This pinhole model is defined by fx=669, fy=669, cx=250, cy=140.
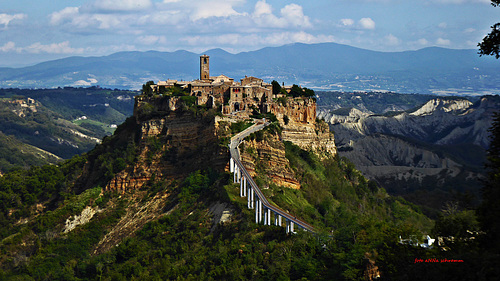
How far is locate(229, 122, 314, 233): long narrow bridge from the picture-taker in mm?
48281

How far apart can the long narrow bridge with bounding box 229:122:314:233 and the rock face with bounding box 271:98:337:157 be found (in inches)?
514

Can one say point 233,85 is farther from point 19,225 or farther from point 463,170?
point 463,170

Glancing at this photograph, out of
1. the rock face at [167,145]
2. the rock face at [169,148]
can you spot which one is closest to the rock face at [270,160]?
the rock face at [167,145]

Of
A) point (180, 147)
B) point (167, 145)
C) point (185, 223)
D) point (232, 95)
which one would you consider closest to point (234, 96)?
point (232, 95)

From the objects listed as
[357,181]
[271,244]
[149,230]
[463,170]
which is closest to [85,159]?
[149,230]

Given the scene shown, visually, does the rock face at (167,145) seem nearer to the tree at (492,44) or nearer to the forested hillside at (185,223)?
the forested hillside at (185,223)

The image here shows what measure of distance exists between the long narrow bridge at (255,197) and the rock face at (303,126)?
1306 cm

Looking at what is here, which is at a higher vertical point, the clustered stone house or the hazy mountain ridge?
the clustered stone house

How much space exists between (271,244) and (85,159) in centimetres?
4043

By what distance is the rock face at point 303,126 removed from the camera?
7500 centimetres

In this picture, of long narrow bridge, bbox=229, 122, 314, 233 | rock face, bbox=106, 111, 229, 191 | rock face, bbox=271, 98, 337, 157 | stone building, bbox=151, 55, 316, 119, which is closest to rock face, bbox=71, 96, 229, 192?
rock face, bbox=106, 111, 229, 191

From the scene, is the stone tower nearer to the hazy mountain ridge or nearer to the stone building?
the stone building

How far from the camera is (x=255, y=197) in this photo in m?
53.4

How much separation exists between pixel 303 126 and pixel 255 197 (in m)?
26.0
